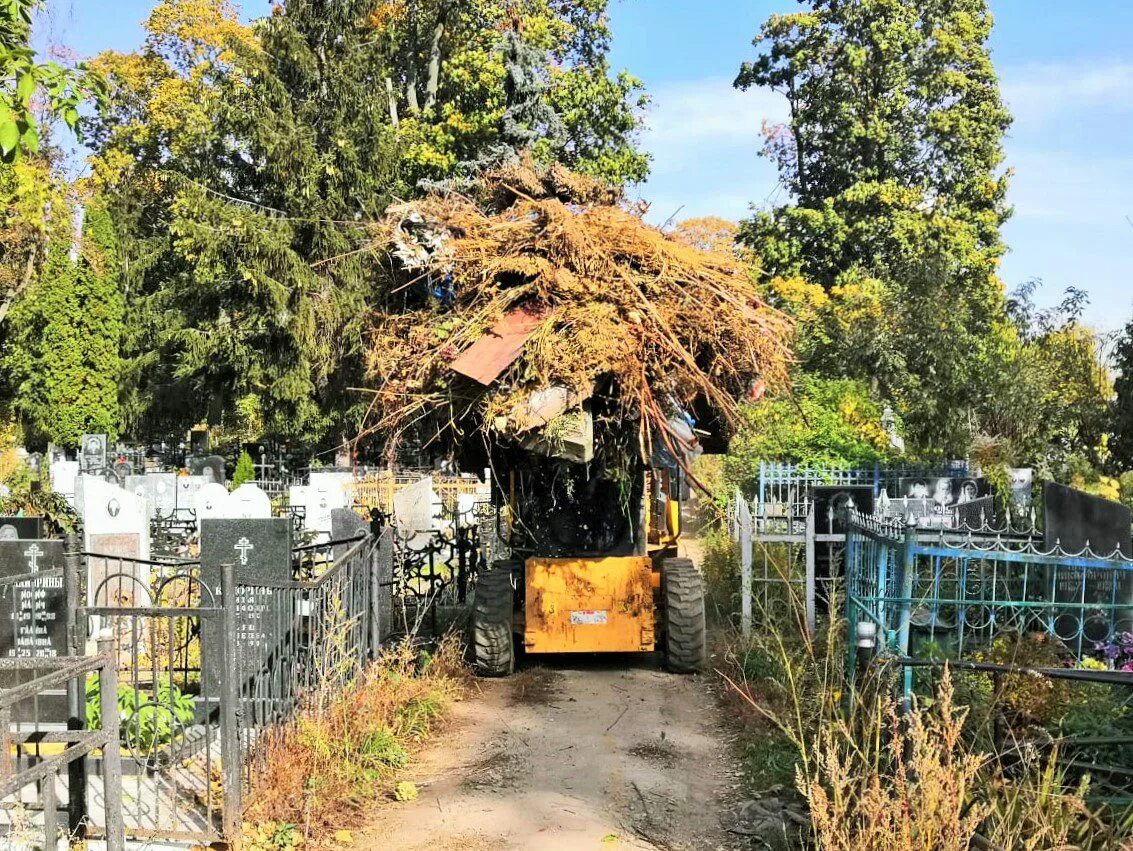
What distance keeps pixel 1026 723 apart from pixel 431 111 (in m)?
28.0

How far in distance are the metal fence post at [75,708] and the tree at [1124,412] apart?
59.3 ft

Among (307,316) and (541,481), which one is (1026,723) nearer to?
(541,481)

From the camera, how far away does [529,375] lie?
7.04 meters

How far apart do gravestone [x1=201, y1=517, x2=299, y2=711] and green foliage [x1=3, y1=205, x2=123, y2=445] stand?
2968cm

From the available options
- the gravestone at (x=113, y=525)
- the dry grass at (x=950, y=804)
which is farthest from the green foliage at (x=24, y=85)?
the gravestone at (x=113, y=525)

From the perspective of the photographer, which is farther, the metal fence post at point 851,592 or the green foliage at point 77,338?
the green foliage at point 77,338

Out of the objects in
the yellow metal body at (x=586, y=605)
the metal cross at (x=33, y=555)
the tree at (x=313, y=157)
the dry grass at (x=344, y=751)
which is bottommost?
the dry grass at (x=344, y=751)

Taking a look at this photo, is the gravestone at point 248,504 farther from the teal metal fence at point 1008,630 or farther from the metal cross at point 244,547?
the teal metal fence at point 1008,630

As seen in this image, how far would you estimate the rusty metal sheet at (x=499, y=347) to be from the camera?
704cm

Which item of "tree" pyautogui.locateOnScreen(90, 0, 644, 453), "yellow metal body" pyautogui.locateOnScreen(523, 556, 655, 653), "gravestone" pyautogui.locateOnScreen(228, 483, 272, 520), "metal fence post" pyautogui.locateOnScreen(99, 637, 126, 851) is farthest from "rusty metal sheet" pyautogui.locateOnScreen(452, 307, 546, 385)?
"tree" pyautogui.locateOnScreen(90, 0, 644, 453)

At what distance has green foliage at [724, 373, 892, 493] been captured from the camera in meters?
18.8

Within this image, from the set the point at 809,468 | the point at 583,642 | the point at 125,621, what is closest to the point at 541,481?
the point at 583,642

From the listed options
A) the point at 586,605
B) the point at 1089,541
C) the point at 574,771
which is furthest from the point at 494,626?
the point at 1089,541

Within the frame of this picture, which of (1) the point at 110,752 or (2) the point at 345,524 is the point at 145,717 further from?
(2) the point at 345,524
